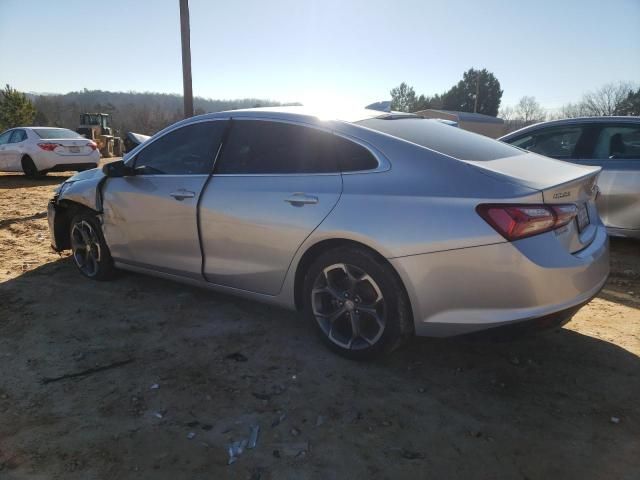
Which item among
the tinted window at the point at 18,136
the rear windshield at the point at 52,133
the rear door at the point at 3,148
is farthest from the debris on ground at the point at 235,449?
the rear door at the point at 3,148

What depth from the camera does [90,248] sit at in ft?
15.0

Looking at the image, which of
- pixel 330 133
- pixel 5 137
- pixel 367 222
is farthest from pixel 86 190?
pixel 5 137

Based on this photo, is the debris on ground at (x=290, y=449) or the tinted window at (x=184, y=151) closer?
the debris on ground at (x=290, y=449)

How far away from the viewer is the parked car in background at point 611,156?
17.2 feet

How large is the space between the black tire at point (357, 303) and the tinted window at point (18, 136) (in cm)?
1314

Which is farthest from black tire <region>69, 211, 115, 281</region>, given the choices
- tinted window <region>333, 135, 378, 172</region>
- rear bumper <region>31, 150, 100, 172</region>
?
rear bumper <region>31, 150, 100, 172</region>

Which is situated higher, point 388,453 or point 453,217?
point 453,217

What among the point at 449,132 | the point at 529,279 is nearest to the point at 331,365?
the point at 529,279

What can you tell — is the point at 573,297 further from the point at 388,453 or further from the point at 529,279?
the point at 388,453

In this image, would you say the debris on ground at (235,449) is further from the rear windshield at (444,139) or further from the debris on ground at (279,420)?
the rear windshield at (444,139)

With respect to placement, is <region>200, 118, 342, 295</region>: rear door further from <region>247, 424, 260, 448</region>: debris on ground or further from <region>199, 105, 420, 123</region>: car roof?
<region>247, 424, 260, 448</region>: debris on ground

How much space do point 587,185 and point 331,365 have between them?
1887 mm

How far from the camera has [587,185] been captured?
9.46 ft

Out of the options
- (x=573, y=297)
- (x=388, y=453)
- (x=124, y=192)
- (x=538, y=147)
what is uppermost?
(x=538, y=147)
